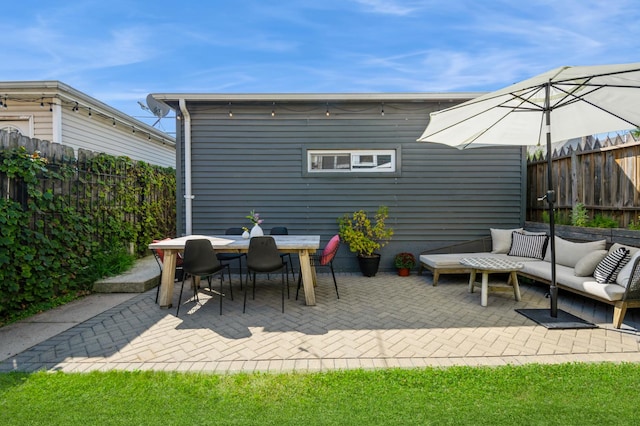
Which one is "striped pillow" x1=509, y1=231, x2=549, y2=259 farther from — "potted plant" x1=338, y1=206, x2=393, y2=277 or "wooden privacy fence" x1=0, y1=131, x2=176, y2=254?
"wooden privacy fence" x1=0, y1=131, x2=176, y2=254

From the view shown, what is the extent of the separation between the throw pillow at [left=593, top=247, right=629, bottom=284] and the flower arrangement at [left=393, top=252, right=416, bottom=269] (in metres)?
2.67

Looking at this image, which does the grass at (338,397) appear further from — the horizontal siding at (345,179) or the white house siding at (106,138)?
the white house siding at (106,138)

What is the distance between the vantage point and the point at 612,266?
11.5 ft

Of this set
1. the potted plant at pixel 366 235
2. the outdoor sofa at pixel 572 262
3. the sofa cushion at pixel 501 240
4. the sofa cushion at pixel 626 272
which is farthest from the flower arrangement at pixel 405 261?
the sofa cushion at pixel 626 272

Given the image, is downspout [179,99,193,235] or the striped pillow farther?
downspout [179,99,193,235]

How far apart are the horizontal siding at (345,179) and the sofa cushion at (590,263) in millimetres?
2208

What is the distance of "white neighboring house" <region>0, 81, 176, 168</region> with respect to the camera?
6.22 m

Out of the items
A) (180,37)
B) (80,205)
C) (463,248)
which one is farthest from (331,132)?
(180,37)

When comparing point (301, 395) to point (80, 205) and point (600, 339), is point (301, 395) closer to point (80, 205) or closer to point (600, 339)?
point (600, 339)

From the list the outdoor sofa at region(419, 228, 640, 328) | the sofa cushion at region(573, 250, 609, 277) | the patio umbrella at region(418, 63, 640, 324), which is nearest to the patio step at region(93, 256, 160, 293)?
the outdoor sofa at region(419, 228, 640, 328)

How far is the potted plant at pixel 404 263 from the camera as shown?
577cm

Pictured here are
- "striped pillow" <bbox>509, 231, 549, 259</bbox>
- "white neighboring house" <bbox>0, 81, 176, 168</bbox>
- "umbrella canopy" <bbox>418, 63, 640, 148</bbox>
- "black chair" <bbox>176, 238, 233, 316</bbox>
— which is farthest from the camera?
"white neighboring house" <bbox>0, 81, 176, 168</bbox>

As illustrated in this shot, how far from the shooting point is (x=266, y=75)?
38.0 ft

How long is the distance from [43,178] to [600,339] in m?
6.32
